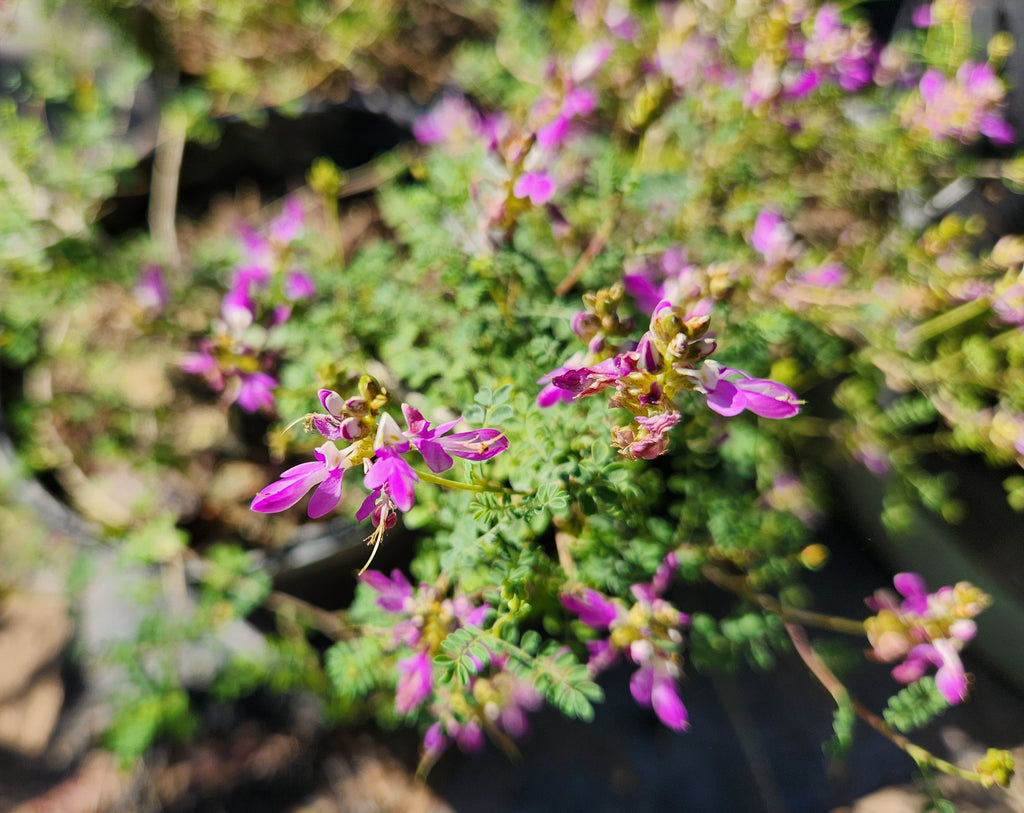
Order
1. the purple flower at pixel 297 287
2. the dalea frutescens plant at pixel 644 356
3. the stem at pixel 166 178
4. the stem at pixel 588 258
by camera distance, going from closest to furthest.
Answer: the dalea frutescens plant at pixel 644 356
the stem at pixel 588 258
the purple flower at pixel 297 287
the stem at pixel 166 178

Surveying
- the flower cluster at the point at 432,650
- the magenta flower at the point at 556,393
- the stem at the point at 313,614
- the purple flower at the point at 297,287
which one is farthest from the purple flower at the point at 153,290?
the magenta flower at the point at 556,393

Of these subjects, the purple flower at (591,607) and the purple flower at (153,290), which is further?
the purple flower at (153,290)

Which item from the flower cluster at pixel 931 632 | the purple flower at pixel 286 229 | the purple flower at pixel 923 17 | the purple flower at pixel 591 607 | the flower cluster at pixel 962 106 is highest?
the purple flower at pixel 923 17

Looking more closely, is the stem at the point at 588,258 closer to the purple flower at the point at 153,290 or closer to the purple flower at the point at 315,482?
the purple flower at the point at 315,482

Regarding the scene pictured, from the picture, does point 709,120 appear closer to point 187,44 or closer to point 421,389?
point 421,389

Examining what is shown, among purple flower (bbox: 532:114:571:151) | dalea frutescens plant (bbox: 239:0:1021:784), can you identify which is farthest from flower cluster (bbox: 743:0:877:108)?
purple flower (bbox: 532:114:571:151)

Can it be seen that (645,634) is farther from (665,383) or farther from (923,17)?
(923,17)

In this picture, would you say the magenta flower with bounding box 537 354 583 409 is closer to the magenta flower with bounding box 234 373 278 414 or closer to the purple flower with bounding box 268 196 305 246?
the magenta flower with bounding box 234 373 278 414
